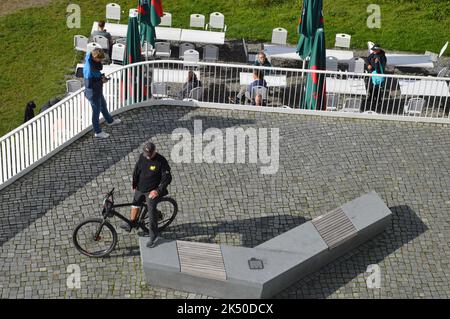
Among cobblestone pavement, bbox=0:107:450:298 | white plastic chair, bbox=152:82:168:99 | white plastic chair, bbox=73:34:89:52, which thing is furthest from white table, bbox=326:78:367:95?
white plastic chair, bbox=73:34:89:52

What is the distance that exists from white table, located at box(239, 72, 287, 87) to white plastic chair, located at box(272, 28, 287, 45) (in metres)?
4.35

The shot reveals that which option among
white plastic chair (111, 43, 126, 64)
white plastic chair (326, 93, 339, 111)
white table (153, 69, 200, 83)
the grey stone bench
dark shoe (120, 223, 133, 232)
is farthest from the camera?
white plastic chair (111, 43, 126, 64)

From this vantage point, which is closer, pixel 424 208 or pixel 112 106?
pixel 424 208

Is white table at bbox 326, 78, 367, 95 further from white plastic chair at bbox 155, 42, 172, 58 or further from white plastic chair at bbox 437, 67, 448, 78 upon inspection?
white plastic chair at bbox 155, 42, 172, 58

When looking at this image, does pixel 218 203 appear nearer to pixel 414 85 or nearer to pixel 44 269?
pixel 44 269

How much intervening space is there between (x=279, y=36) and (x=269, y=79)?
16.3 feet

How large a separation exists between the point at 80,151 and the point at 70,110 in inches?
32.3

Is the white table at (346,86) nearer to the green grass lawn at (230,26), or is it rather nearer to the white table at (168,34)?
the green grass lawn at (230,26)

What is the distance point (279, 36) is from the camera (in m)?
24.9

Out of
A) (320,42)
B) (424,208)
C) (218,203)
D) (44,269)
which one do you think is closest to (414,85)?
(320,42)

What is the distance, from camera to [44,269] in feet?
45.2

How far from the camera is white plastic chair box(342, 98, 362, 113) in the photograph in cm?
2014

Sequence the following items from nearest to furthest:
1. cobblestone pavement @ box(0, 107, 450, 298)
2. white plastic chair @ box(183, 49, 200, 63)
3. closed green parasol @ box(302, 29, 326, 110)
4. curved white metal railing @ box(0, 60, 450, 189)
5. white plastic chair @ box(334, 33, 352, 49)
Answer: cobblestone pavement @ box(0, 107, 450, 298) < curved white metal railing @ box(0, 60, 450, 189) < closed green parasol @ box(302, 29, 326, 110) < white plastic chair @ box(183, 49, 200, 63) < white plastic chair @ box(334, 33, 352, 49)
